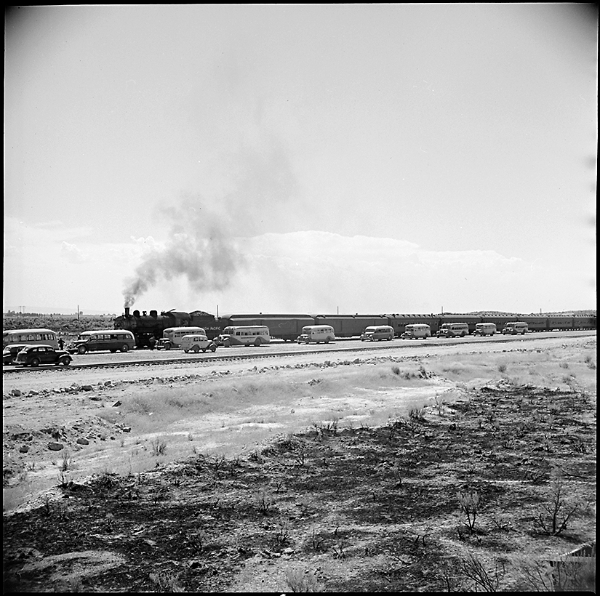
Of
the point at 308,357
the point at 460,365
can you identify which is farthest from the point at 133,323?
the point at 460,365

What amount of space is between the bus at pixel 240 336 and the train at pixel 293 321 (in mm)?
728

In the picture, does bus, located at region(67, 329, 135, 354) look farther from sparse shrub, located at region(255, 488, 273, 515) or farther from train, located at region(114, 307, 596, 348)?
sparse shrub, located at region(255, 488, 273, 515)

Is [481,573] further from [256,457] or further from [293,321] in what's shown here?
[293,321]

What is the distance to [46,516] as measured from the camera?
7.38 meters

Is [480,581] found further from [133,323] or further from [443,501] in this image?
[133,323]

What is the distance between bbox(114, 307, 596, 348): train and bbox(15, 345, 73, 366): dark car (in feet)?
40.1

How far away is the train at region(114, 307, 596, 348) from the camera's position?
38.5 metres

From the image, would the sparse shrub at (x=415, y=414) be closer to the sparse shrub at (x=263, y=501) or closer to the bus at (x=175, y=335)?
the sparse shrub at (x=263, y=501)

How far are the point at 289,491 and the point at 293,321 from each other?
41.4 m

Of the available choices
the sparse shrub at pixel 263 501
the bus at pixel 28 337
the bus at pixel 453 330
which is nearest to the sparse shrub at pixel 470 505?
the sparse shrub at pixel 263 501

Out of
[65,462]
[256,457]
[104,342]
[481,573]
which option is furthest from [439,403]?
[104,342]

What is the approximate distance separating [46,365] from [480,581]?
25328 millimetres

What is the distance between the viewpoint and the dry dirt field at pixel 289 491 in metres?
6.07

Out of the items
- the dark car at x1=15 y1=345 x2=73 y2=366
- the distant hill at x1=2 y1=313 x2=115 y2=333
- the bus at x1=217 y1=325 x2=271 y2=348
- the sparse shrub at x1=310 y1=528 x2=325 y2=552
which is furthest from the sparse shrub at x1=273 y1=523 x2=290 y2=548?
the distant hill at x1=2 y1=313 x2=115 y2=333
